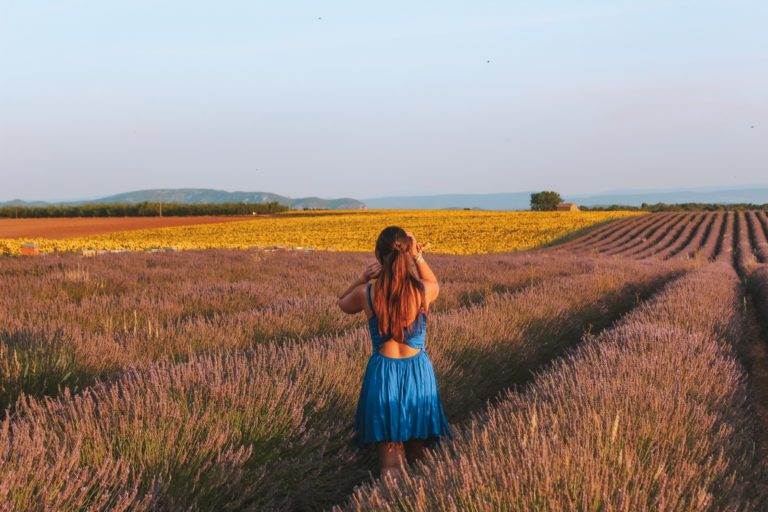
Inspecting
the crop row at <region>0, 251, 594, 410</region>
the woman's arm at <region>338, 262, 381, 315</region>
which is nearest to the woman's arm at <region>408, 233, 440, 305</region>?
the woman's arm at <region>338, 262, 381, 315</region>

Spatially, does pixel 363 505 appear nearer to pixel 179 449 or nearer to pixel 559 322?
pixel 179 449

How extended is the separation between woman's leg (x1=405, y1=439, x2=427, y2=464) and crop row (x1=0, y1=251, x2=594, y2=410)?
60.7 inches

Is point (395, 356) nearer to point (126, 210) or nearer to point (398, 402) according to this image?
point (398, 402)

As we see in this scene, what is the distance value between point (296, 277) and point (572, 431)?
7434 mm

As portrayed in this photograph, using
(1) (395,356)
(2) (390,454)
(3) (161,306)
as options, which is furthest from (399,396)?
(3) (161,306)

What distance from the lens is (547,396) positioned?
341 cm

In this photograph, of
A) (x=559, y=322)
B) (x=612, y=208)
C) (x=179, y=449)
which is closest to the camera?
(x=179, y=449)

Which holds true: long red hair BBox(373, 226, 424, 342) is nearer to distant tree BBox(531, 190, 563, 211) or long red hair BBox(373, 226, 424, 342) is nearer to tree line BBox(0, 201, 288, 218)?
tree line BBox(0, 201, 288, 218)

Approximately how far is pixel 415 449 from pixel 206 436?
113 centimetres

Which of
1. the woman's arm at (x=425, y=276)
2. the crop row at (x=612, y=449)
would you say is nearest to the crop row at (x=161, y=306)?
the woman's arm at (x=425, y=276)

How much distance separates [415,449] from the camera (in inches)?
138

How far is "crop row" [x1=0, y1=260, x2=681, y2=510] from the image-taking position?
2346 millimetres

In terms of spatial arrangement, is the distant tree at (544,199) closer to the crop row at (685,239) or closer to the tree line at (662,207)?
the tree line at (662,207)

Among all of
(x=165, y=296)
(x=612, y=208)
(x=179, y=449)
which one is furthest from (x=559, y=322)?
(x=612, y=208)
